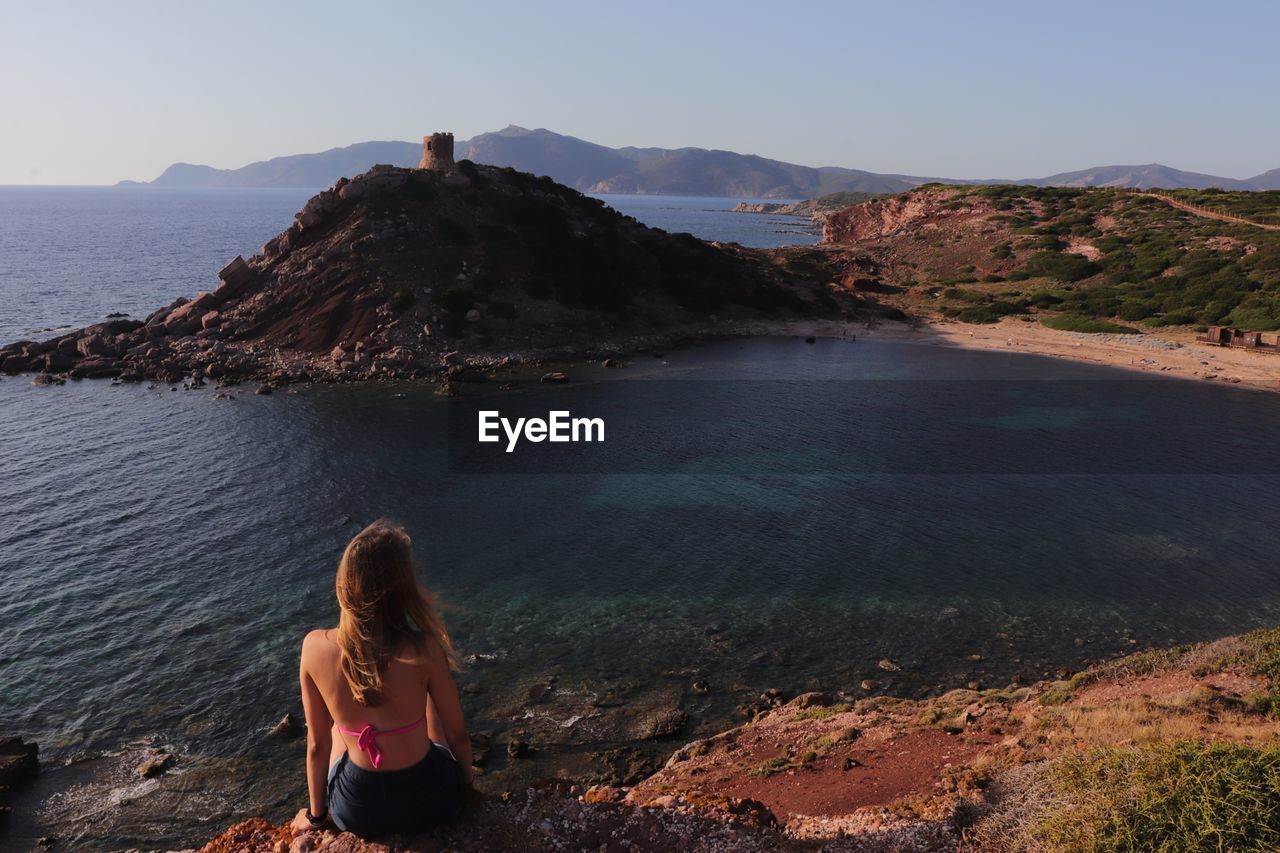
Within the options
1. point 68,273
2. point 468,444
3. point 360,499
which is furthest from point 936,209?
point 68,273

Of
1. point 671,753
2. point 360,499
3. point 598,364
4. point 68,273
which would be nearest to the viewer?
point 671,753

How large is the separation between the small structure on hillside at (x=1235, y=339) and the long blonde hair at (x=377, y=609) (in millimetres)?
90688

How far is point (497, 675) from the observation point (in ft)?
84.3

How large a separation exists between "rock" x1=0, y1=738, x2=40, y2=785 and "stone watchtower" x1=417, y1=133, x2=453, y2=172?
76009 millimetres

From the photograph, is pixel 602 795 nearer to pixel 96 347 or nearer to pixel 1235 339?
pixel 96 347

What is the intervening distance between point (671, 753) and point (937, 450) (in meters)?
33.5

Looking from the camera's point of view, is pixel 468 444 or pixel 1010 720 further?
pixel 468 444

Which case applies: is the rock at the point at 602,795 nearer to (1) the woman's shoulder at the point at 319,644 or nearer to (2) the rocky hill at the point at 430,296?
(1) the woman's shoulder at the point at 319,644

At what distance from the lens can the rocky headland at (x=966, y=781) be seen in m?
8.66

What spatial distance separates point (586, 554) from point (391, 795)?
27.2 meters

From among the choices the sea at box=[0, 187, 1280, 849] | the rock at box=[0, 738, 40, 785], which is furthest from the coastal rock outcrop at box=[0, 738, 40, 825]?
the sea at box=[0, 187, 1280, 849]

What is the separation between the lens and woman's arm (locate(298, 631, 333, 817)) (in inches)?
276

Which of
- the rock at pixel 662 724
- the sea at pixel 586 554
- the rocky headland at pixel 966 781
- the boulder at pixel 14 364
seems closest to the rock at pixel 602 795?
the rocky headland at pixel 966 781

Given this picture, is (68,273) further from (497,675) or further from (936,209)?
(936,209)
